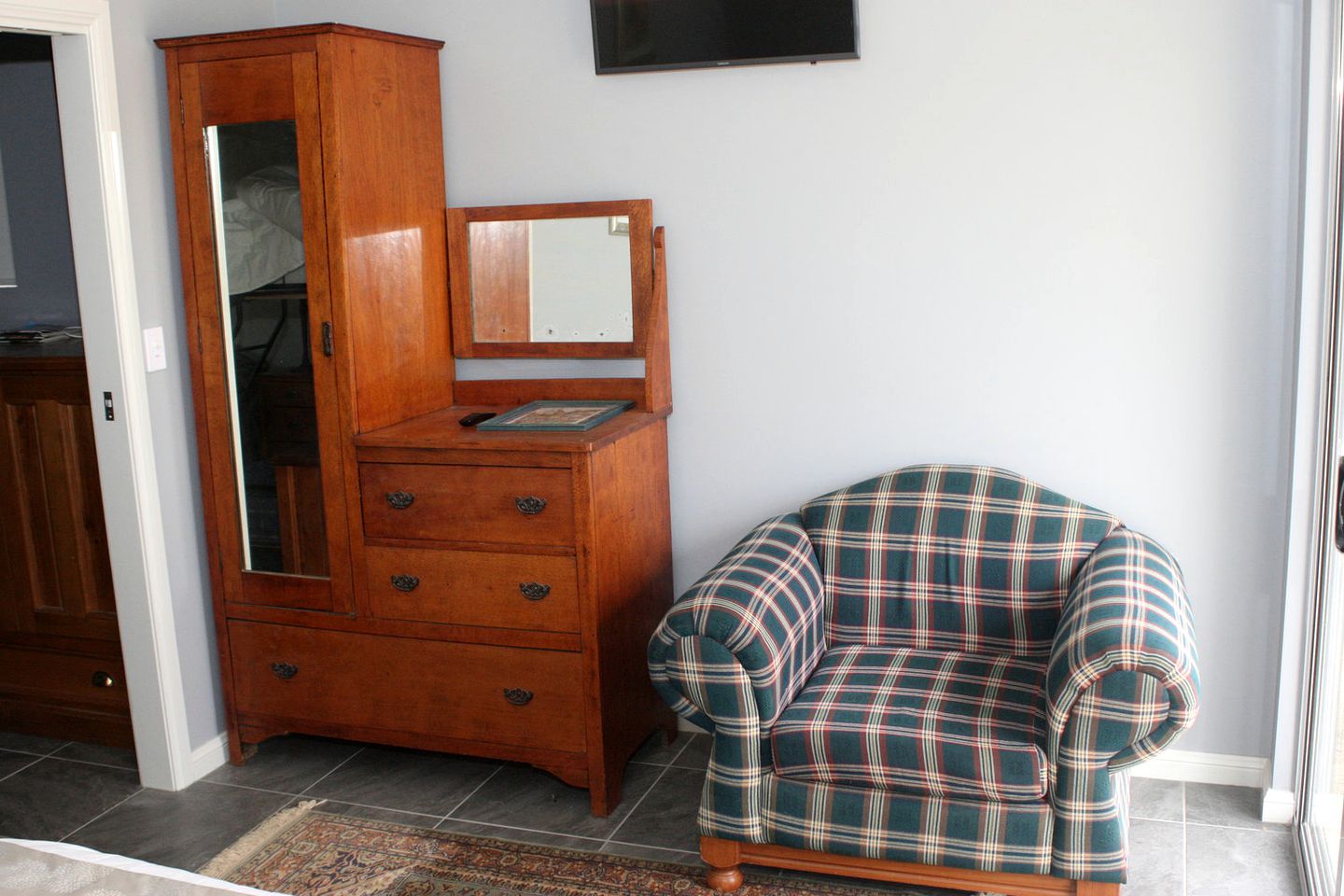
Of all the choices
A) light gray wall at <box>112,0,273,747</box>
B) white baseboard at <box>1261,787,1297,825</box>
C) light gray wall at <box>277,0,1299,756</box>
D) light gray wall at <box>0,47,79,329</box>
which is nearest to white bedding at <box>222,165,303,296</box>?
light gray wall at <box>112,0,273,747</box>

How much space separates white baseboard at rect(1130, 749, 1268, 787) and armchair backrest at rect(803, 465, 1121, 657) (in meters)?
0.55

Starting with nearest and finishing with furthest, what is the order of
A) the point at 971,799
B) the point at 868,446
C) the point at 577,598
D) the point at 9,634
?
the point at 971,799
the point at 577,598
the point at 868,446
the point at 9,634

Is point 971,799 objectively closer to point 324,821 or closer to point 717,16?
point 324,821

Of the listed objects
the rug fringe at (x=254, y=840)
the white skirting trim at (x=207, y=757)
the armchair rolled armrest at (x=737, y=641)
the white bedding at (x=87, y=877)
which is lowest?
the rug fringe at (x=254, y=840)

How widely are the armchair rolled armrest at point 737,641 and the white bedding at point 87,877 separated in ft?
3.59

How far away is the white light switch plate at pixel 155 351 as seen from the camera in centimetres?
289

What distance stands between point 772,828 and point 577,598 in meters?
0.69

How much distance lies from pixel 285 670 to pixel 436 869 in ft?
2.54

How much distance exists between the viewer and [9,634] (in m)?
3.37

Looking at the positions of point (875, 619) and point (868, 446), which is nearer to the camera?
point (875, 619)

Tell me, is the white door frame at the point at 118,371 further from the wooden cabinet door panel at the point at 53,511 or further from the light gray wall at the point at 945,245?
the wooden cabinet door panel at the point at 53,511

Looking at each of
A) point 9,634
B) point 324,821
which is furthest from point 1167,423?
point 9,634

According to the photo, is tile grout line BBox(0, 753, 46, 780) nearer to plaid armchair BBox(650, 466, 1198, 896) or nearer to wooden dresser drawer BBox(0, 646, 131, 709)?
wooden dresser drawer BBox(0, 646, 131, 709)

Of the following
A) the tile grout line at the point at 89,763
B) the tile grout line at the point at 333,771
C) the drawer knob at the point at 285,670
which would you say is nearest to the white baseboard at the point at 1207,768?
the tile grout line at the point at 333,771
